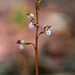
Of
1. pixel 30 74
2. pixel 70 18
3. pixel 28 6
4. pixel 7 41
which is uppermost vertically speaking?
pixel 28 6

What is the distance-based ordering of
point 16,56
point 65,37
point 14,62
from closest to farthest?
point 14,62, point 16,56, point 65,37

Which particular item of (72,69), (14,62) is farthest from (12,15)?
(72,69)

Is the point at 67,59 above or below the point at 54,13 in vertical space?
below

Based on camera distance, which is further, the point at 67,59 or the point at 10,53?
the point at 10,53

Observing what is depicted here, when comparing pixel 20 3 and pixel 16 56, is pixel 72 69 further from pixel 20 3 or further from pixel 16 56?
pixel 20 3

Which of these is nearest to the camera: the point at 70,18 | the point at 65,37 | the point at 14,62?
the point at 14,62

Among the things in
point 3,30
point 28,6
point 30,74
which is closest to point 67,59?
point 30,74
